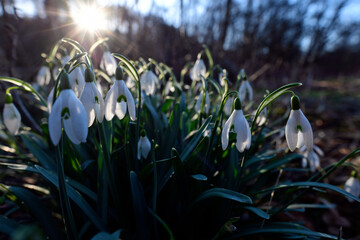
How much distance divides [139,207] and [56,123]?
0.56 meters

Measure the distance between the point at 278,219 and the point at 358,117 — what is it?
3725 millimetres

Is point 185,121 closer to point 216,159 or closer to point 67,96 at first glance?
point 216,159

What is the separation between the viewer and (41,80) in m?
1.75

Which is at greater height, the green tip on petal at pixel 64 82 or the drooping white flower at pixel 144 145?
the green tip on petal at pixel 64 82

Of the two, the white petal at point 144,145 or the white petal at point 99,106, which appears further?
the white petal at point 144,145

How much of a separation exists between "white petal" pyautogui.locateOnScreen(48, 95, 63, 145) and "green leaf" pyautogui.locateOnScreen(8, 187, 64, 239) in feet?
1.95

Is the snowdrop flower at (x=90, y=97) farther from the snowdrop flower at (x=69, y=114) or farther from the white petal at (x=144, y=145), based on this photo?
the white petal at (x=144, y=145)

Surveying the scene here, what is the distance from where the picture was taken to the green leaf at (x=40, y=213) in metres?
1.05

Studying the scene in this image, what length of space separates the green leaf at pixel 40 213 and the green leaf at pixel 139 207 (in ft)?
1.13

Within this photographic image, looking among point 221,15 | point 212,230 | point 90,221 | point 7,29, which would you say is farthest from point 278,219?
point 221,15

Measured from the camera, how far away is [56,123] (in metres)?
0.66

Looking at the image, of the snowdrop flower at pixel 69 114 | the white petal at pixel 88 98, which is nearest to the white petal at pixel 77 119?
the snowdrop flower at pixel 69 114

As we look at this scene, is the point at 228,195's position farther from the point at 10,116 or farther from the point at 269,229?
the point at 10,116

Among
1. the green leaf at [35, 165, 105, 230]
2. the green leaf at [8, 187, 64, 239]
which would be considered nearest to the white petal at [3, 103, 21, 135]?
the green leaf at [35, 165, 105, 230]
